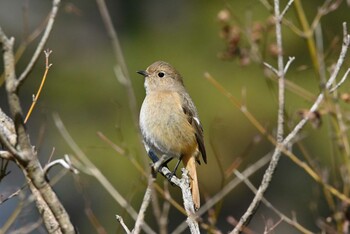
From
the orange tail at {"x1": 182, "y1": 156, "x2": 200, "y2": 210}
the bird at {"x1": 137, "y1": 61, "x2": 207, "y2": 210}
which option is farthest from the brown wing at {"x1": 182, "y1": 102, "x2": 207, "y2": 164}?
the orange tail at {"x1": 182, "y1": 156, "x2": 200, "y2": 210}

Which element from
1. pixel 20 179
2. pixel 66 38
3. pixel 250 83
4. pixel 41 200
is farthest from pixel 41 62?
pixel 41 200

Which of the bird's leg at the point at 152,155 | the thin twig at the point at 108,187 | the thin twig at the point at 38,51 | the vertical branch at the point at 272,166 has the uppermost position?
the thin twig at the point at 38,51

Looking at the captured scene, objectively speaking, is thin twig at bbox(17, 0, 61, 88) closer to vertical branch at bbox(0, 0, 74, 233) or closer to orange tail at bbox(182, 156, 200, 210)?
vertical branch at bbox(0, 0, 74, 233)

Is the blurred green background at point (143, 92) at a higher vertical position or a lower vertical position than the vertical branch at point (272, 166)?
higher

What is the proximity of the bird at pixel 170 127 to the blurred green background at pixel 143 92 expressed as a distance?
7.13m

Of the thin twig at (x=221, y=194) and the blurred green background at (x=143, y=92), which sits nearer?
the thin twig at (x=221, y=194)

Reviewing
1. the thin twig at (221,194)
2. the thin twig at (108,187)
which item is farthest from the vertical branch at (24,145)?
the thin twig at (221,194)

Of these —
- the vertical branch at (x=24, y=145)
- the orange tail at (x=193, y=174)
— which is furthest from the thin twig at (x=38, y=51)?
the orange tail at (x=193, y=174)

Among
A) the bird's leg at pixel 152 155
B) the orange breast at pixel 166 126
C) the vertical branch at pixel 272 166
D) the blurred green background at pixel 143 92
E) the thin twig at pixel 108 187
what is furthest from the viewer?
the blurred green background at pixel 143 92

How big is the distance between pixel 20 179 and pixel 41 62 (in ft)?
10.3

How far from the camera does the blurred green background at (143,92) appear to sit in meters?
15.4

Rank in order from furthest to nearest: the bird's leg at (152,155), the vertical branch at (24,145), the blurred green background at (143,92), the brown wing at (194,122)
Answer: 1. the blurred green background at (143,92)
2. the brown wing at (194,122)
3. the bird's leg at (152,155)
4. the vertical branch at (24,145)

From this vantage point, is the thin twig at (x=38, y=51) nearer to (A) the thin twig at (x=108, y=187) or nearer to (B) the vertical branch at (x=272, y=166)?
(A) the thin twig at (x=108, y=187)

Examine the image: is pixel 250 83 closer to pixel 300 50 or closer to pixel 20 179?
pixel 300 50
